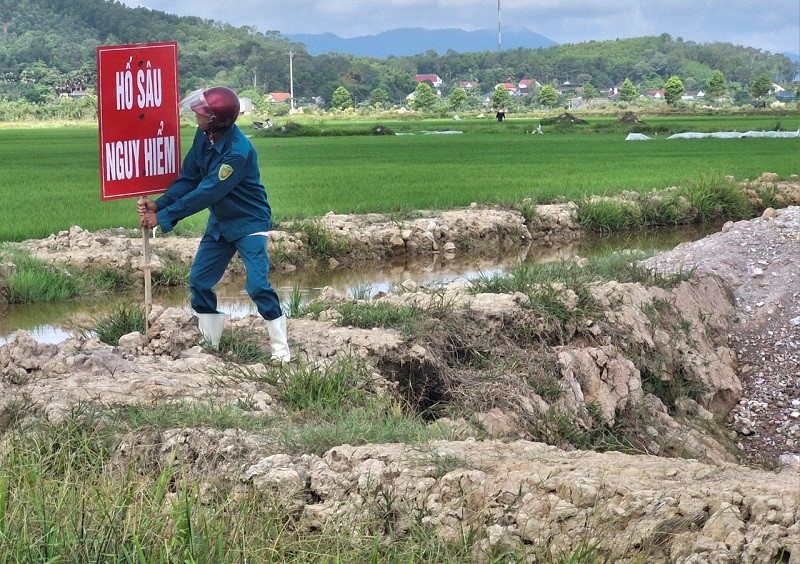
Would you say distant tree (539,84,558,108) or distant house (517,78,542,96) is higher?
distant house (517,78,542,96)

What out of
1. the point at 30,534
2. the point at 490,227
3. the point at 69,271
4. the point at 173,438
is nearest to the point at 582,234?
the point at 490,227

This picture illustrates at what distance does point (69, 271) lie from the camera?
10.6 meters

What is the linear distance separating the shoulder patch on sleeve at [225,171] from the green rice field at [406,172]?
284 inches

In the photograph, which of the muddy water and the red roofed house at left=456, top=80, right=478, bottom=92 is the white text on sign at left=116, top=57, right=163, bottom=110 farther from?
the red roofed house at left=456, top=80, right=478, bottom=92

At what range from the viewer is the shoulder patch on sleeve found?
5758mm

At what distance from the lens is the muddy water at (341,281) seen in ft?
29.6

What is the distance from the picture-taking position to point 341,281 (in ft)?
37.7

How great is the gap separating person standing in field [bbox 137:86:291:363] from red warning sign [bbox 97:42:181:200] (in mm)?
121

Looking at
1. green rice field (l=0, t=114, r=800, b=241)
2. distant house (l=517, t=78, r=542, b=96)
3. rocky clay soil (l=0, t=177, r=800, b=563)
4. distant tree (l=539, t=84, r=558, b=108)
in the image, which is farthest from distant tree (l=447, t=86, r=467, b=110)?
rocky clay soil (l=0, t=177, r=800, b=563)

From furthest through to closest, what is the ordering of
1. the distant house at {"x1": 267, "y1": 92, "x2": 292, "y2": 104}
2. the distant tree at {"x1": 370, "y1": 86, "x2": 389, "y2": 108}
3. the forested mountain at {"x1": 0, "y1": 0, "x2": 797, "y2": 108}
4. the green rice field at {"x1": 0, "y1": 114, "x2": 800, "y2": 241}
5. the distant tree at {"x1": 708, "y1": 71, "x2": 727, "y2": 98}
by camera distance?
1. the distant tree at {"x1": 370, "y1": 86, "x2": 389, "y2": 108}
2. the distant tree at {"x1": 708, "y1": 71, "x2": 727, "y2": 98}
3. the distant house at {"x1": 267, "y1": 92, "x2": 292, "y2": 104}
4. the forested mountain at {"x1": 0, "y1": 0, "x2": 797, "y2": 108}
5. the green rice field at {"x1": 0, "y1": 114, "x2": 800, "y2": 241}

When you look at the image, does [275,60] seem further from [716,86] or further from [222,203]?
[222,203]

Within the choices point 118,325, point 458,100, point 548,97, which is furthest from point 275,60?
point 118,325

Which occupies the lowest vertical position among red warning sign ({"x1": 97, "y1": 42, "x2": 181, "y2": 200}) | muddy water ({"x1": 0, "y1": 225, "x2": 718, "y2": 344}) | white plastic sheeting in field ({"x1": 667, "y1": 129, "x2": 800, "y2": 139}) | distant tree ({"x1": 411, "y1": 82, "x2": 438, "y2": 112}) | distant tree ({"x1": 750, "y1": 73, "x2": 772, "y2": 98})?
muddy water ({"x1": 0, "y1": 225, "x2": 718, "y2": 344})

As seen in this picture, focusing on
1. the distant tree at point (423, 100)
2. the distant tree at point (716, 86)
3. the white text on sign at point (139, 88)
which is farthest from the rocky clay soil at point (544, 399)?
the distant tree at point (716, 86)
